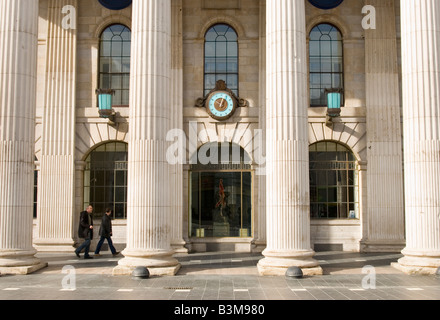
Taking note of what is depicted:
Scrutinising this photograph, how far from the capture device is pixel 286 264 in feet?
51.3

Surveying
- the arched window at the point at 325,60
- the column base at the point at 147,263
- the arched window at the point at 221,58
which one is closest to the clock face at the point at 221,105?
the arched window at the point at 221,58

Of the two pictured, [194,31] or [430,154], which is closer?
[430,154]

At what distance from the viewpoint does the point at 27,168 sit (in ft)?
55.1

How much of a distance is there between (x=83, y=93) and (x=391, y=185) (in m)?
14.0

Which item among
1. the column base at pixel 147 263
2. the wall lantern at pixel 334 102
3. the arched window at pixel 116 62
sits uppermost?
the arched window at pixel 116 62

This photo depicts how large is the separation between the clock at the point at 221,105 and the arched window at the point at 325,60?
144 inches

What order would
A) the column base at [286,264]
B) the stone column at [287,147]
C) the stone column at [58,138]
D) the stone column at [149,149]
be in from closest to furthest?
the column base at [286,264] < the stone column at [287,147] < the stone column at [149,149] < the stone column at [58,138]

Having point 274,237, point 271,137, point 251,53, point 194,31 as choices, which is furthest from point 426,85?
point 194,31

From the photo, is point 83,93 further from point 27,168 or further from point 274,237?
point 274,237

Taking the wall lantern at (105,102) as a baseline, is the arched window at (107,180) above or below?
below

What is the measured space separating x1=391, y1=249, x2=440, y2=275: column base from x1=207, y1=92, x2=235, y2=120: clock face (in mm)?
9760

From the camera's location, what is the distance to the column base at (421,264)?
1568cm

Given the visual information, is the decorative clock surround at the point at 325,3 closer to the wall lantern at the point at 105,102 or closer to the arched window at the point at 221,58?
the arched window at the point at 221,58

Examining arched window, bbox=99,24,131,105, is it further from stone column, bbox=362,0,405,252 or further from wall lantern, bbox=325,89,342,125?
stone column, bbox=362,0,405,252
